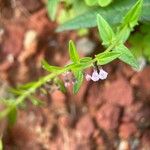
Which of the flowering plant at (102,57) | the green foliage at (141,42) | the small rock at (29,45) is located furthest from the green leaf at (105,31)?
the small rock at (29,45)

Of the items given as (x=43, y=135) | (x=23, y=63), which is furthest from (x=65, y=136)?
(x=23, y=63)

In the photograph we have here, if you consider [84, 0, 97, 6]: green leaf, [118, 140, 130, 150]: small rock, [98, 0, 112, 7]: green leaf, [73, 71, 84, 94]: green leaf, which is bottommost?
[118, 140, 130, 150]: small rock

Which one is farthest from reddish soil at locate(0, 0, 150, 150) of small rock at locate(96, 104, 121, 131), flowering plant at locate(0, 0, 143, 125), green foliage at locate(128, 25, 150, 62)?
flowering plant at locate(0, 0, 143, 125)

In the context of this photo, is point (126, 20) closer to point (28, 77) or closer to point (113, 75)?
point (113, 75)

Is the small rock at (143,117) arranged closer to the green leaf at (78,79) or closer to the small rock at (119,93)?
the small rock at (119,93)

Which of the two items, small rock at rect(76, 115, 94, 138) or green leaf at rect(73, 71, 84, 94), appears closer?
green leaf at rect(73, 71, 84, 94)

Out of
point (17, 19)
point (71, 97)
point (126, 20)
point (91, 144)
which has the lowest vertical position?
point (91, 144)

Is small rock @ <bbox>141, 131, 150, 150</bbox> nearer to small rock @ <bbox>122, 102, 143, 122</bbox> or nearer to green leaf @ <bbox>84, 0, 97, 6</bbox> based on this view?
small rock @ <bbox>122, 102, 143, 122</bbox>
